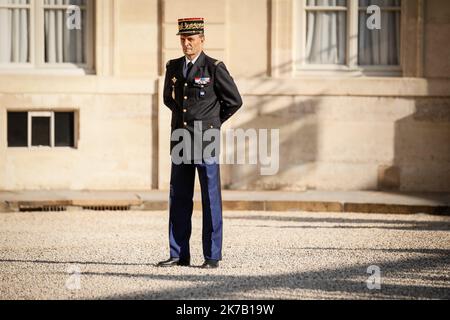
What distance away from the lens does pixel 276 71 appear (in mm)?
17609

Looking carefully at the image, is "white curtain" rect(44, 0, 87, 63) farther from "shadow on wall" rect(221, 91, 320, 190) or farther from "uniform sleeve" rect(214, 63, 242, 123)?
"uniform sleeve" rect(214, 63, 242, 123)

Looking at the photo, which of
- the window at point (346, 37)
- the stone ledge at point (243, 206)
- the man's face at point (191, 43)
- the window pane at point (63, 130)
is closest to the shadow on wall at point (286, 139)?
the window at point (346, 37)

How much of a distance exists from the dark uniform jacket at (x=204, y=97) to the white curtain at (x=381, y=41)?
796 centimetres

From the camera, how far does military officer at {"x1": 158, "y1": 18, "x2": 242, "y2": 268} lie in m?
10.2

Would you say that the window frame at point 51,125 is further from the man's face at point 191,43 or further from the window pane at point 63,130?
the man's face at point 191,43

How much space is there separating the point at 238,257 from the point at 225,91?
165 cm

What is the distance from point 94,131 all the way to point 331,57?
3665 mm

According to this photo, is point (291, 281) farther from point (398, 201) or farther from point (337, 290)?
point (398, 201)

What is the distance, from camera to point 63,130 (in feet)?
57.8

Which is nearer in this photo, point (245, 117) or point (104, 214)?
point (104, 214)

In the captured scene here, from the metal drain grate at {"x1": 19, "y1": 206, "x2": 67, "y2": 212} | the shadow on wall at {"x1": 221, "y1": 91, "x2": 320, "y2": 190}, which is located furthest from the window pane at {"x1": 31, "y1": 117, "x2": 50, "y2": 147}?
the shadow on wall at {"x1": 221, "y1": 91, "x2": 320, "y2": 190}

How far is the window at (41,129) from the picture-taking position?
1752 centimetres

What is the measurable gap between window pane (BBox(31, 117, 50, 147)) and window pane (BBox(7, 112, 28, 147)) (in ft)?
0.33
